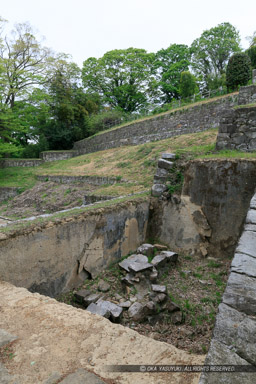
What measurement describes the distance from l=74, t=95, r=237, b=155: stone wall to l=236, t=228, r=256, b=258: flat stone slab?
1104cm

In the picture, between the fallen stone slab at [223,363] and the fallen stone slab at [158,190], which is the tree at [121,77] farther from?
the fallen stone slab at [223,363]

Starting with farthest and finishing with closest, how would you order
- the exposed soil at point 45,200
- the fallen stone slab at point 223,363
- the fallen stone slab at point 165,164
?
the exposed soil at point 45,200 < the fallen stone slab at point 165,164 < the fallen stone slab at point 223,363

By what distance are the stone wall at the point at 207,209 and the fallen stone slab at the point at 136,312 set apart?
8.32 ft

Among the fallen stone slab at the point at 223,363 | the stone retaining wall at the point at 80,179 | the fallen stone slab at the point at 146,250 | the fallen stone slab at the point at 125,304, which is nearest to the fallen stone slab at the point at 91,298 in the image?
the fallen stone slab at the point at 125,304

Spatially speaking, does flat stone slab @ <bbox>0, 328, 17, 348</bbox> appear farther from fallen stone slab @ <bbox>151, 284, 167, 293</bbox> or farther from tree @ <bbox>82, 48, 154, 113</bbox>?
tree @ <bbox>82, 48, 154, 113</bbox>

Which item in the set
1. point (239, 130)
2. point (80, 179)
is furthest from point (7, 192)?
point (239, 130)

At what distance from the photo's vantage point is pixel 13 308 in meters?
2.75

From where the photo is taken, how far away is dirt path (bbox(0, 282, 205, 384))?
1897mm

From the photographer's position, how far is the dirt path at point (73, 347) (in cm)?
190

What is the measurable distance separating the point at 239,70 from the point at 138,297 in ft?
47.2

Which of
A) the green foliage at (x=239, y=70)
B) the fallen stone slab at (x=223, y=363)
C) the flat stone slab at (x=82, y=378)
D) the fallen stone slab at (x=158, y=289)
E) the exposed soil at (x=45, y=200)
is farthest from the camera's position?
the green foliage at (x=239, y=70)

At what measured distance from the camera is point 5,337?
2268 millimetres

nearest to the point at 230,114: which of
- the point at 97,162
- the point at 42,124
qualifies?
the point at 97,162

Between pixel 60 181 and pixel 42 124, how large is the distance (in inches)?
573
